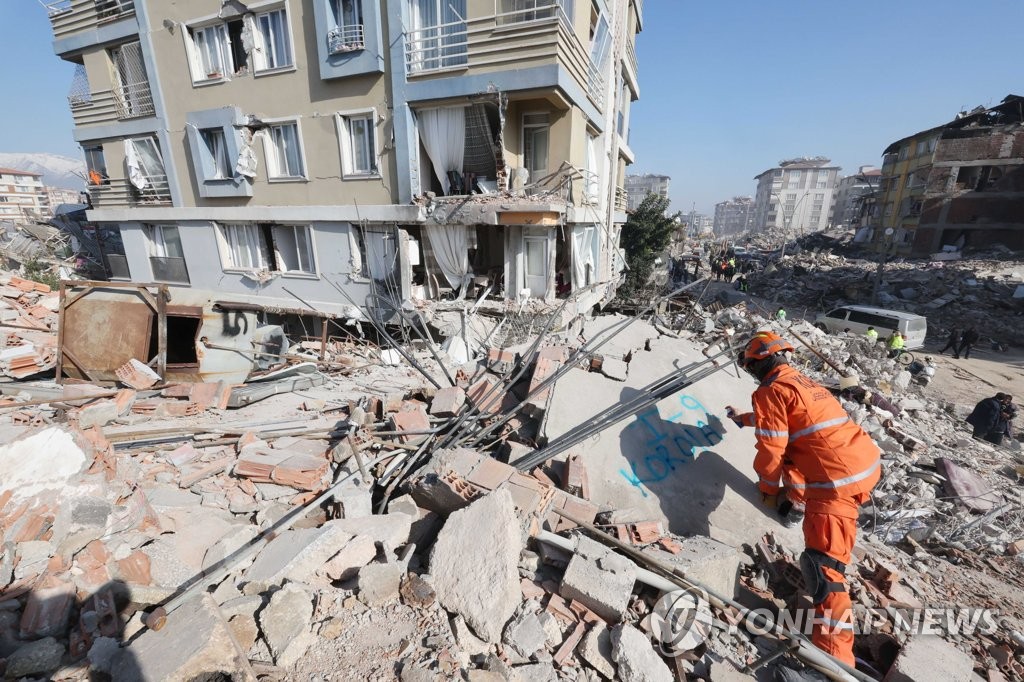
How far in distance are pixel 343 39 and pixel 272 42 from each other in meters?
2.23

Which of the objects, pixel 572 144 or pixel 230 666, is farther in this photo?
pixel 572 144

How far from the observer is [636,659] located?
7.61ft

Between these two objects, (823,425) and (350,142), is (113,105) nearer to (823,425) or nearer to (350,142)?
(350,142)

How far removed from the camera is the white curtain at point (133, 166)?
474 inches

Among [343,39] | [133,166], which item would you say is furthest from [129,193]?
[343,39]

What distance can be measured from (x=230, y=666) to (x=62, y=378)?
6.97m

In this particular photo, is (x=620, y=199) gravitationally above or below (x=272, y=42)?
below

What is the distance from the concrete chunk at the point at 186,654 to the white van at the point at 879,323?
16.2m

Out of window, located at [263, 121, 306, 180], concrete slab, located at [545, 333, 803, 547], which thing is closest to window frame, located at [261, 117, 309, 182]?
window, located at [263, 121, 306, 180]

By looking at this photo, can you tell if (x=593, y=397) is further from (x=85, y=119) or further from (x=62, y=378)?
(x=85, y=119)

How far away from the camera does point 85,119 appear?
495 inches

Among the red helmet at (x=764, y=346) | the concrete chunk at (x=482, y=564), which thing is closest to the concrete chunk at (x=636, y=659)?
the concrete chunk at (x=482, y=564)

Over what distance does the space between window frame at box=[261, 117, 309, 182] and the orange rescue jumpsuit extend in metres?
11.0

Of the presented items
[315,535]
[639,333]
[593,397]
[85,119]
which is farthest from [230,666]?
[85,119]
